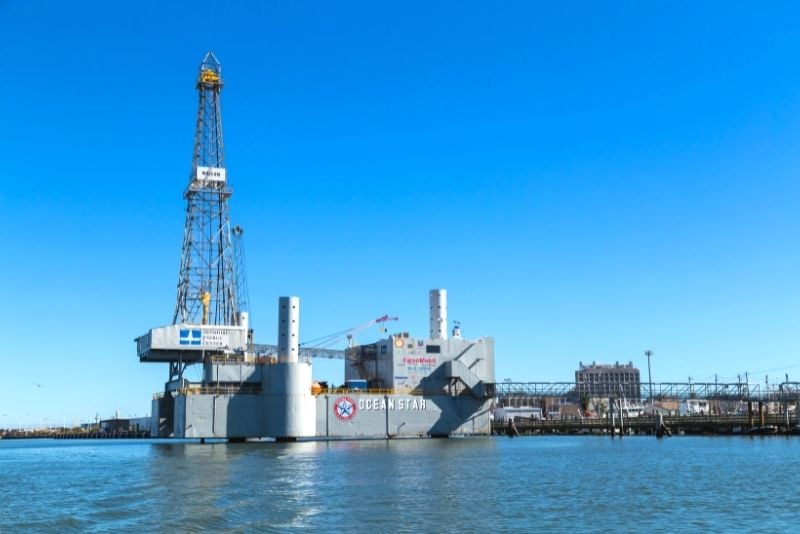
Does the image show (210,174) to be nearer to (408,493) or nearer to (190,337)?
(190,337)

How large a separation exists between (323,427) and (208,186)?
32.1 meters

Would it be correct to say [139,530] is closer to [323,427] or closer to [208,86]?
[323,427]

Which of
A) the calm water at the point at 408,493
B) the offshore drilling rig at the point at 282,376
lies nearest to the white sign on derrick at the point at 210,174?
the offshore drilling rig at the point at 282,376

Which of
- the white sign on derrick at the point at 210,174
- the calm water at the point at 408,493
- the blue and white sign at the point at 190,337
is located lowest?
the calm water at the point at 408,493

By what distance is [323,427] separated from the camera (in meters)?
90.1

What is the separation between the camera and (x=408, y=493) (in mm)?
39281

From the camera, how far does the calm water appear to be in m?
30.9

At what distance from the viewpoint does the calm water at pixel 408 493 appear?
30.9 meters

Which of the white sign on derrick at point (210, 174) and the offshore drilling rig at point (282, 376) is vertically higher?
the white sign on derrick at point (210, 174)

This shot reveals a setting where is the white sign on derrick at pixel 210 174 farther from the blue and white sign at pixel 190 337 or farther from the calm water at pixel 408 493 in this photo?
the calm water at pixel 408 493

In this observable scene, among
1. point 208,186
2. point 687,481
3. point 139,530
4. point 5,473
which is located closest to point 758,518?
point 687,481

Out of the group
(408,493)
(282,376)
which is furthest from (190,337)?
(408,493)

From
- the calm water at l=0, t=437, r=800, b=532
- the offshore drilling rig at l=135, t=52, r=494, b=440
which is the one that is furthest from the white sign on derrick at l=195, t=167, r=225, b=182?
the calm water at l=0, t=437, r=800, b=532

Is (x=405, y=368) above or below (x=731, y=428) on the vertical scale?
above
